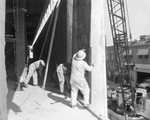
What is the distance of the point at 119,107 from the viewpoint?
47.9 feet

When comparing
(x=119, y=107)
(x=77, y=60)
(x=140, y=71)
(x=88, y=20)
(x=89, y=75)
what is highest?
(x=88, y=20)

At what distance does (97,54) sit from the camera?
611cm

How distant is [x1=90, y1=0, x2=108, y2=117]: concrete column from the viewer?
6.10 m

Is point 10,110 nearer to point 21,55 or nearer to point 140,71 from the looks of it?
point 21,55

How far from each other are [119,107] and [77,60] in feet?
35.5

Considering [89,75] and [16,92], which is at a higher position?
[89,75]

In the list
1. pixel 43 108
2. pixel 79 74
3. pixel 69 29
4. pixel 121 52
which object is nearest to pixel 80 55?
pixel 79 74

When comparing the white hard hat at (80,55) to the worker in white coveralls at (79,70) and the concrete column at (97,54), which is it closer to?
the worker in white coveralls at (79,70)

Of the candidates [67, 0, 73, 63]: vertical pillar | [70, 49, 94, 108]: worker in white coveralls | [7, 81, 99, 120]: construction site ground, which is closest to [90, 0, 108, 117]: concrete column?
[7, 81, 99, 120]: construction site ground

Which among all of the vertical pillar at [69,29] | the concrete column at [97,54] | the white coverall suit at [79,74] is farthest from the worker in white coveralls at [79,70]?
the vertical pillar at [69,29]

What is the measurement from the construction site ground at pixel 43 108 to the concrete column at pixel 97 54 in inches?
28.9

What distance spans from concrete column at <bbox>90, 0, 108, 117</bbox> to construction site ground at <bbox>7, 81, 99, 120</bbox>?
28.9 inches

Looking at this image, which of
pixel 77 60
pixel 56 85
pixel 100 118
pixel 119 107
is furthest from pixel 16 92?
pixel 119 107

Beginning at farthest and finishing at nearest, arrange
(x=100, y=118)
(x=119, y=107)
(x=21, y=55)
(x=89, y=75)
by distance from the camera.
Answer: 1. (x=119, y=107)
2. (x=21, y=55)
3. (x=89, y=75)
4. (x=100, y=118)
